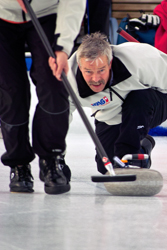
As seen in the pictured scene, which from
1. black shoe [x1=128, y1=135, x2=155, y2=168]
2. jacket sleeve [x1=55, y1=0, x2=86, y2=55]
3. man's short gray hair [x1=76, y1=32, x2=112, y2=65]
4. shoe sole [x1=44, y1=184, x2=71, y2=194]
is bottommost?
black shoe [x1=128, y1=135, x2=155, y2=168]

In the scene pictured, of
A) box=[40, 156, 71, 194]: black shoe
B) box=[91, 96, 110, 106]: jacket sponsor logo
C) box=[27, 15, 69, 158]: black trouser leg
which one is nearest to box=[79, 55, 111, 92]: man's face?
box=[91, 96, 110, 106]: jacket sponsor logo

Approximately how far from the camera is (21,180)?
70.4 inches

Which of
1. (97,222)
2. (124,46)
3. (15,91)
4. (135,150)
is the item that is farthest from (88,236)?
(124,46)

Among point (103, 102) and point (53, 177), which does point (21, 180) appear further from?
point (103, 102)

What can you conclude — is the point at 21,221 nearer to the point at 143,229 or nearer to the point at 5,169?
the point at 143,229

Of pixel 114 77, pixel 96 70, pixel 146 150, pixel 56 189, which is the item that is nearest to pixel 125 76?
pixel 114 77

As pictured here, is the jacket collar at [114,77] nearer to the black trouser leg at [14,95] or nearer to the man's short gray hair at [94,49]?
the man's short gray hair at [94,49]

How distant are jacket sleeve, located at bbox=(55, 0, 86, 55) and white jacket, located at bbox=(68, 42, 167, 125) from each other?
1.59ft

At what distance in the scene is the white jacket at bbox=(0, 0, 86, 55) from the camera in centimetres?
159

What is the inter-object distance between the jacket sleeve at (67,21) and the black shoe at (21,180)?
50cm

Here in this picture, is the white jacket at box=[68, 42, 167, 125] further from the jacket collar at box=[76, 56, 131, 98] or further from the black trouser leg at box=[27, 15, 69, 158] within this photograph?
the black trouser leg at box=[27, 15, 69, 158]

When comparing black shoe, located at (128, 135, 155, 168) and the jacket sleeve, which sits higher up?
the jacket sleeve

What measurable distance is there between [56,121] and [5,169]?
2.63 ft

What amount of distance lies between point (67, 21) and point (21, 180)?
63 centimetres
